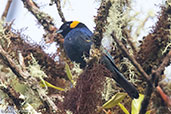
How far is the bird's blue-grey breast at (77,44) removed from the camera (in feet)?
7.52

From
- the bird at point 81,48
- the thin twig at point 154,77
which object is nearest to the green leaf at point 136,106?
the bird at point 81,48

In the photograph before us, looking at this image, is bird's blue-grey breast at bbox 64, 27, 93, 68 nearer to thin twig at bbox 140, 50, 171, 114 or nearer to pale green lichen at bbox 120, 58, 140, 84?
pale green lichen at bbox 120, 58, 140, 84

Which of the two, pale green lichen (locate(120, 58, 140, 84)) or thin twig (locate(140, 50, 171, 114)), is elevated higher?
pale green lichen (locate(120, 58, 140, 84))

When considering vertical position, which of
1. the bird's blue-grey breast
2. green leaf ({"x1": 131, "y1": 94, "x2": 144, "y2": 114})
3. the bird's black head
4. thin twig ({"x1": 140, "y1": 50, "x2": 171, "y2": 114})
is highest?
the bird's black head

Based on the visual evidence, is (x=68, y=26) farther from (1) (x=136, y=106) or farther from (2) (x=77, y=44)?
(1) (x=136, y=106)

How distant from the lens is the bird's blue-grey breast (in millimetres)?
2293

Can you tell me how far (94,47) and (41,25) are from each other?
0.86m

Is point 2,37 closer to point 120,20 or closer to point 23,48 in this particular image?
point 23,48

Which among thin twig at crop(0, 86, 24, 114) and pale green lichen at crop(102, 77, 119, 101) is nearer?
thin twig at crop(0, 86, 24, 114)

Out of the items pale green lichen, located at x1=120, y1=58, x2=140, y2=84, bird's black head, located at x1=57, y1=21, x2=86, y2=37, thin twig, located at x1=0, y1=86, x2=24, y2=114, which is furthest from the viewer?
bird's black head, located at x1=57, y1=21, x2=86, y2=37

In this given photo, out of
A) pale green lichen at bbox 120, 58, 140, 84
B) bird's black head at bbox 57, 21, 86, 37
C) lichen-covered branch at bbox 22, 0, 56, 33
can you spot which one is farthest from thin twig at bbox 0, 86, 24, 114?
bird's black head at bbox 57, 21, 86, 37

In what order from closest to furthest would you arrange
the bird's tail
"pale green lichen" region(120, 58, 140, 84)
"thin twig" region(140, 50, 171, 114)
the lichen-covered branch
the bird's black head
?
"thin twig" region(140, 50, 171, 114)
the bird's tail
"pale green lichen" region(120, 58, 140, 84)
the lichen-covered branch
the bird's black head

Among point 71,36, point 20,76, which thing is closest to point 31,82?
point 20,76

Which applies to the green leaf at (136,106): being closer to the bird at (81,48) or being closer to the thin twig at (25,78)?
the bird at (81,48)
